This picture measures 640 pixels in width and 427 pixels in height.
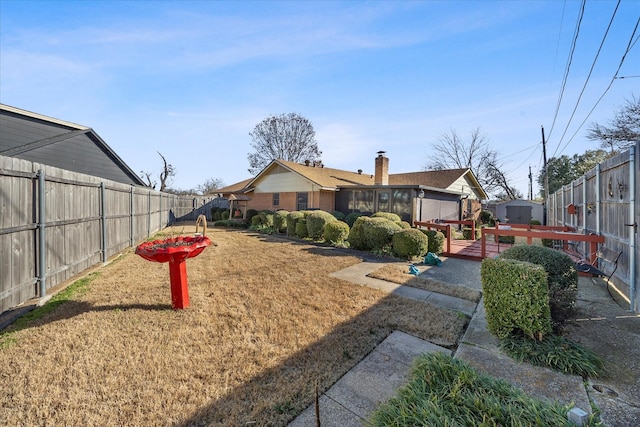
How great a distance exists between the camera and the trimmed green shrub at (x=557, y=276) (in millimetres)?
3141

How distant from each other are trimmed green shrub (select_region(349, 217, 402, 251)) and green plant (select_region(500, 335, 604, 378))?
20.1 feet

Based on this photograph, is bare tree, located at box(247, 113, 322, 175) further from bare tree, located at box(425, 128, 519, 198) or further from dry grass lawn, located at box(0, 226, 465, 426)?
dry grass lawn, located at box(0, 226, 465, 426)

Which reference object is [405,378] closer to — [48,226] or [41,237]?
[41,237]

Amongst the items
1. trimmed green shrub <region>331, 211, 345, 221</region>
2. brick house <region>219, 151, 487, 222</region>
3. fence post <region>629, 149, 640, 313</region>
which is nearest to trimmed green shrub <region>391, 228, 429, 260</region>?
fence post <region>629, 149, 640, 313</region>

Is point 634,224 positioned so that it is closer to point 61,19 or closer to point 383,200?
point 383,200

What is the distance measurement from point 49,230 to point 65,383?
9.87ft

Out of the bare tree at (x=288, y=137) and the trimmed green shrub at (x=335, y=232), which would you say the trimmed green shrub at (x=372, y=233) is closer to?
the trimmed green shrub at (x=335, y=232)

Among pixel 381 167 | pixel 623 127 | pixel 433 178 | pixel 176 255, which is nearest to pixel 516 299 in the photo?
pixel 176 255

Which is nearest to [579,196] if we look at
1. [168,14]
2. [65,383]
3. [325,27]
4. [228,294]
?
[325,27]

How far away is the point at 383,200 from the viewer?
14.5 m

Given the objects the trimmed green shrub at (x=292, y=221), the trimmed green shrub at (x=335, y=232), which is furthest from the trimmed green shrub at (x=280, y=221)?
the trimmed green shrub at (x=335, y=232)

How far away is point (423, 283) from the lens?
5656mm

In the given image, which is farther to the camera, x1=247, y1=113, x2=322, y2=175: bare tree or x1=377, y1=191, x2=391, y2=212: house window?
x1=247, y1=113, x2=322, y2=175: bare tree

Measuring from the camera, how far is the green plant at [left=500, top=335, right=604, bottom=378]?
2545mm
